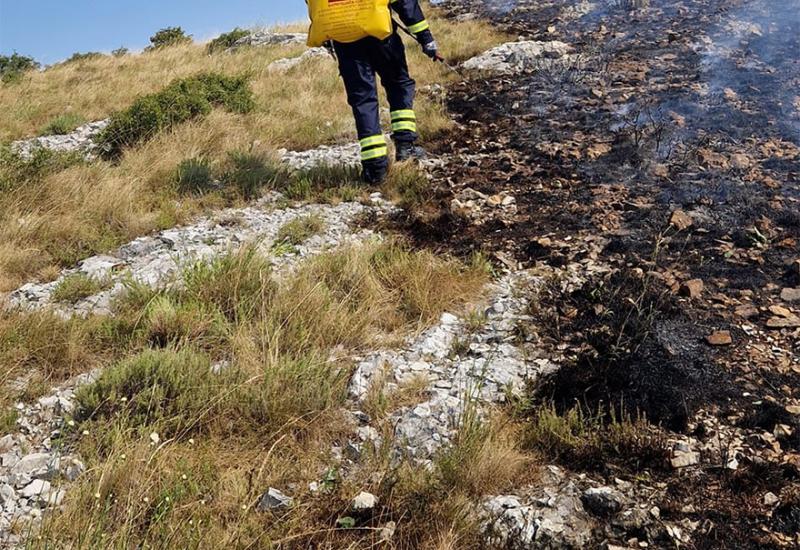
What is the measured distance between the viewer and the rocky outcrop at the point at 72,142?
6566 millimetres

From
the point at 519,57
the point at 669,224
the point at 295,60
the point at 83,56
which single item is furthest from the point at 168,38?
the point at 669,224

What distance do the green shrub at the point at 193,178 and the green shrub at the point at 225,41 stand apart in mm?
9059

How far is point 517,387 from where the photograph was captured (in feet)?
9.13

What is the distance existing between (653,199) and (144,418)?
154 inches

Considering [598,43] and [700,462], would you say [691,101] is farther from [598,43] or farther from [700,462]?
[700,462]

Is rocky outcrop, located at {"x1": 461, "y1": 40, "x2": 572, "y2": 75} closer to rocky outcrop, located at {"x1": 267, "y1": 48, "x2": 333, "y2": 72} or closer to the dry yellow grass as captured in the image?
the dry yellow grass

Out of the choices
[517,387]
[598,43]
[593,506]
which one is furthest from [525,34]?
[593,506]

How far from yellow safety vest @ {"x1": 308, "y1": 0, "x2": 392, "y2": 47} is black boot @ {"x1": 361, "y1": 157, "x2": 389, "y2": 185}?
1.10 meters

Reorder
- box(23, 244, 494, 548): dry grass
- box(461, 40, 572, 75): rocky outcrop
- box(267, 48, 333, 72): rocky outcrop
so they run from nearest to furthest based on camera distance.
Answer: box(23, 244, 494, 548): dry grass, box(461, 40, 572, 75): rocky outcrop, box(267, 48, 333, 72): rocky outcrop

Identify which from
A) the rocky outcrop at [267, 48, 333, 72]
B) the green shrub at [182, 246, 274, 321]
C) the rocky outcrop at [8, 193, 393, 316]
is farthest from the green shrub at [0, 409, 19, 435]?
the rocky outcrop at [267, 48, 333, 72]

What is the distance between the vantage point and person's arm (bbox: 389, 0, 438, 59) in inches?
204

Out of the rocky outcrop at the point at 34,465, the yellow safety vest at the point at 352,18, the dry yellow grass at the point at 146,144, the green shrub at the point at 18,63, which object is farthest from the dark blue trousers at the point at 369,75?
the green shrub at the point at 18,63

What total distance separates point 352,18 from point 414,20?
65 cm

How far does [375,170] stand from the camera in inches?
207
